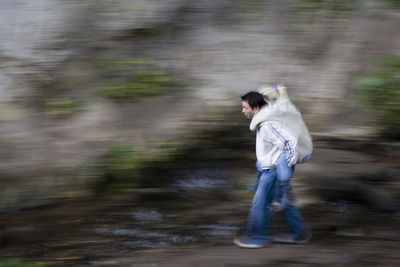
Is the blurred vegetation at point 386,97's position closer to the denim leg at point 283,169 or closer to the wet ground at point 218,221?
the wet ground at point 218,221

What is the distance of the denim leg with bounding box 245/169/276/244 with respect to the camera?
556 cm

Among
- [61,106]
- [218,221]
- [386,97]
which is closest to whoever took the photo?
[218,221]

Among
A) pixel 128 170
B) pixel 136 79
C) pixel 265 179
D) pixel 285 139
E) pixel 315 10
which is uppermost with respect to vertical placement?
pixel 315 10

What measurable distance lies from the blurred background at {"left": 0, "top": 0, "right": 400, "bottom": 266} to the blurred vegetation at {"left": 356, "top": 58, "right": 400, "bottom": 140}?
18mm

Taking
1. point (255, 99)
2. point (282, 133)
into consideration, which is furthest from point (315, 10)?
point (282, 133)

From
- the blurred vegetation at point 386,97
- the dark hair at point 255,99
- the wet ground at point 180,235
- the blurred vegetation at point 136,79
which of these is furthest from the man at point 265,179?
the blurred vegetation at point 136,79

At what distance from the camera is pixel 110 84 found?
8320mm

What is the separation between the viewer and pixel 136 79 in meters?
8.34

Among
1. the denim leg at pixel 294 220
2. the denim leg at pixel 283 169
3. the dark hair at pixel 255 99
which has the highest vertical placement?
the dark hair at pixel 255 99

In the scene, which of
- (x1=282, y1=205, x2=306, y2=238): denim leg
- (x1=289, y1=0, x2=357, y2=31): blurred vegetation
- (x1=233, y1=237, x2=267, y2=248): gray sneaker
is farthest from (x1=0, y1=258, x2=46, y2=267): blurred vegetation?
(x1=289, y1=0, x2=357, y2=31): blurred vegetation

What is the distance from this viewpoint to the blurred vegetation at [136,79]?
823 centimetres

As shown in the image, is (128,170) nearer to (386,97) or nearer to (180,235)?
(180,235)

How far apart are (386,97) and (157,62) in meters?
3.15

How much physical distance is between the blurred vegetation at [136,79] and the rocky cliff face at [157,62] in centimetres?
4
